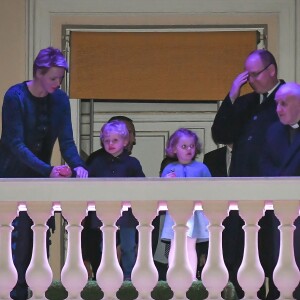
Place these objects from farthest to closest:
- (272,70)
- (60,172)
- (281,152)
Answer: (272,70)
(60,172)
(281,152)

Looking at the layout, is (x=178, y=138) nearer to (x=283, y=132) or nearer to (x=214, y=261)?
(x=283, y=132)

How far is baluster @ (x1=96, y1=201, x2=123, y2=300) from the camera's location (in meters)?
5.03

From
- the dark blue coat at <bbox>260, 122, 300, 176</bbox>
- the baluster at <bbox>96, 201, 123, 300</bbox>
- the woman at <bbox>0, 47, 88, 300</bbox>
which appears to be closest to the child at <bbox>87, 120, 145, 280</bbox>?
the woman at <bbox>0, 47, 88, 300</bbox>

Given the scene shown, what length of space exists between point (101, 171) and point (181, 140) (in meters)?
0.42

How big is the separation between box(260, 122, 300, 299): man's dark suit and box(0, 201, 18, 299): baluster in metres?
1.13

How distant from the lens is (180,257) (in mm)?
5027

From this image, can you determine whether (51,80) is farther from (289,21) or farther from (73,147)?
(289,21)

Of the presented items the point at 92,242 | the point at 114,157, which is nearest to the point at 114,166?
the point at 114,157

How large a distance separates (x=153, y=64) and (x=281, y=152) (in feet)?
11.0

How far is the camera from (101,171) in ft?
21.6

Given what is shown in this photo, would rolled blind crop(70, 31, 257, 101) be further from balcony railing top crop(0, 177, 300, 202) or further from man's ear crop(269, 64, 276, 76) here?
balcony railing top crop(0, 177, 300, 202)

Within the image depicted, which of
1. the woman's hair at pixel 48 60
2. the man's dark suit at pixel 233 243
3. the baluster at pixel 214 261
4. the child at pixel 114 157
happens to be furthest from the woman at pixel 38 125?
the baluster at pixel 214 261

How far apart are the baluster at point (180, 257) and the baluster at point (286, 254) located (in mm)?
325

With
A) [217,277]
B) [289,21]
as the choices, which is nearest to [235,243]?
[217,277]
